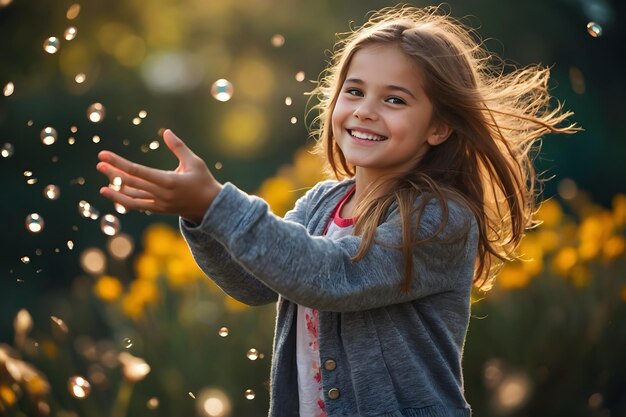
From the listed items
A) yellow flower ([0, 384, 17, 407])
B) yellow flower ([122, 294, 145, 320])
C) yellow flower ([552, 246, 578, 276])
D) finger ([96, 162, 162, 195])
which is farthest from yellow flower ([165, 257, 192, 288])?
finger ([96, 162, 162, 195])

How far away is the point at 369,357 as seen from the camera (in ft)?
7.01

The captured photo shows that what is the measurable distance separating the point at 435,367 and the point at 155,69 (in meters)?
2.40

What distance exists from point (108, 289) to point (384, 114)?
5.77ft

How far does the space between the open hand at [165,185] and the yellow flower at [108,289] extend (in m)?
1.84

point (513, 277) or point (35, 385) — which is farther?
point (513, 277)

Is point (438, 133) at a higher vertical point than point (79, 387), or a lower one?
higher

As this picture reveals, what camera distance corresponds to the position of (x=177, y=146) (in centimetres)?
185

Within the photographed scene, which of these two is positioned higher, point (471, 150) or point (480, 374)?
point (471, 150)

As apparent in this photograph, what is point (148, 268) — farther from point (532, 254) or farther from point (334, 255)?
point (334, 255)

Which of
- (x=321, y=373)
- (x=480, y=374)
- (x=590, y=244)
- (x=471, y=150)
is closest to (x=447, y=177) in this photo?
(x=471, y=150)

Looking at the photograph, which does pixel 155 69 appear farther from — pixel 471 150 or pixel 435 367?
pixel 435 367

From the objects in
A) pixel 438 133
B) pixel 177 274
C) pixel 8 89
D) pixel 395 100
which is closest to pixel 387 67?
pixel 395 100

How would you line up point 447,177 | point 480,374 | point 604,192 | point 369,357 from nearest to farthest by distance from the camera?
point 369,357 → point 447,177 → point 480,374 → point 604,192

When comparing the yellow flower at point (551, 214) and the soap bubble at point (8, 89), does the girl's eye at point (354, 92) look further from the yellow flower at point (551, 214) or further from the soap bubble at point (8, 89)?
the soap bubble at point (8, 89)
